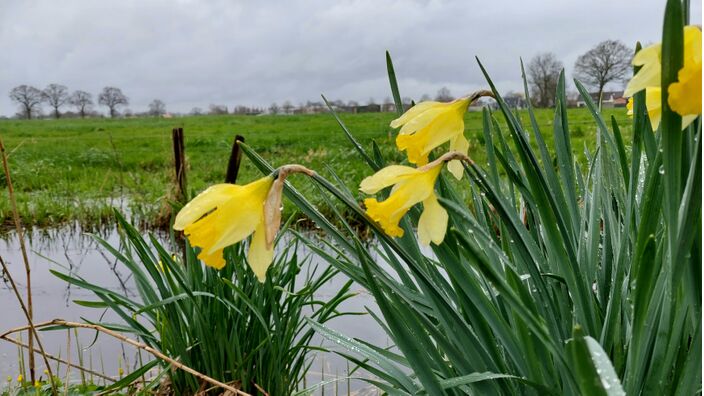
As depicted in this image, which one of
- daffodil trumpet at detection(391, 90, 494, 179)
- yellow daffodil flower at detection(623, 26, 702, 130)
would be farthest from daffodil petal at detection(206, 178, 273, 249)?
yellow daffodil flower at detection(623, 26, 702, 130)

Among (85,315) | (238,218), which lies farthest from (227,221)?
(85,315)

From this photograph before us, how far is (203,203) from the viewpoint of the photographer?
61 cm

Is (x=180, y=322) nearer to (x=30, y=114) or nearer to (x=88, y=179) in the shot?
(x=88, y=179)

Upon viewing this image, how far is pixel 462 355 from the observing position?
0.77 metres

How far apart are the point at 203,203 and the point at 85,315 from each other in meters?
2.36

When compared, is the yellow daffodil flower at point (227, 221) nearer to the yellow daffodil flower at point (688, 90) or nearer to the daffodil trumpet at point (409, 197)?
the daffodil trumpet at point (409, 197)

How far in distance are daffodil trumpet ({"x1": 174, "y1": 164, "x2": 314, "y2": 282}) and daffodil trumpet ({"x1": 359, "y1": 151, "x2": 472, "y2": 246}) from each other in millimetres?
77

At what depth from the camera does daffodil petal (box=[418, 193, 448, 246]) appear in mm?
613

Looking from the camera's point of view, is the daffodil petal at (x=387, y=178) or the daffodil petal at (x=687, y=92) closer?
the daffodil petal at (x=687, y=92)

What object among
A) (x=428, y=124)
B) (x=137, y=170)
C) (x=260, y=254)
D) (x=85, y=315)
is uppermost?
(x=428, y=124)

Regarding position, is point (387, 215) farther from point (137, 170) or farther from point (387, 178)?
point (137, 170)

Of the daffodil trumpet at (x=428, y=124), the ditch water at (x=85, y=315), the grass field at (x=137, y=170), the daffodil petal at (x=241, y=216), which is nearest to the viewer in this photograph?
the daffodil petal at (x=241, y=216)

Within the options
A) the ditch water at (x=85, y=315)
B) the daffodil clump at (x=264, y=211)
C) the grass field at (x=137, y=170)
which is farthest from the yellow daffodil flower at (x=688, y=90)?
the grass field at (x=137, y=170)

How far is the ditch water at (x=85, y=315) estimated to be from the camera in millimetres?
2102
